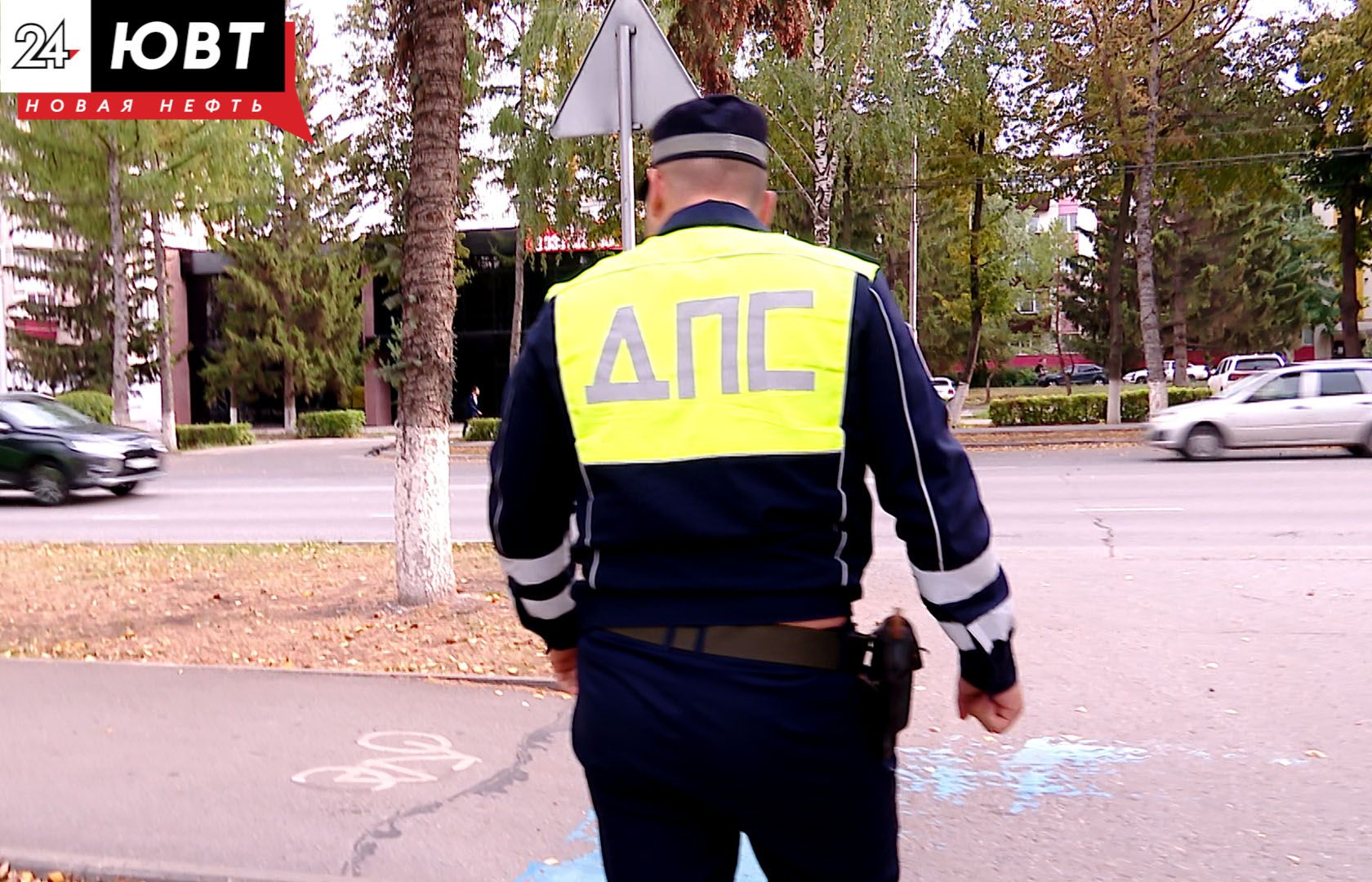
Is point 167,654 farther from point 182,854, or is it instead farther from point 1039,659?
→ point 1039,659

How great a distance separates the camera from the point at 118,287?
88.5 feet

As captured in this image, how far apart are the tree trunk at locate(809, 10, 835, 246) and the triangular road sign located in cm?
1623

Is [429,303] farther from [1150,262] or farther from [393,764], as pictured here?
[1150,262]

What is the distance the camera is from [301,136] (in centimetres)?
3203

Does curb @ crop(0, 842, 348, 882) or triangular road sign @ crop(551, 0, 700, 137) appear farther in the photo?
triangular road sign @ crop(551, 0, 700, 137)

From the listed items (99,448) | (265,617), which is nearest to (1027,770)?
(265,617)

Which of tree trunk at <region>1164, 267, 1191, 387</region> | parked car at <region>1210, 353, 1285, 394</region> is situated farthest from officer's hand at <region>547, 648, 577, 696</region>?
tree trunk at <region>1164, 267, 1191, 387</region>

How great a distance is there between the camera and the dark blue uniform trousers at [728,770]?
1.85m

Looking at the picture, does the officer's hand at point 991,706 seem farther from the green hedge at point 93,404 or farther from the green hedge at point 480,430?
the green hedge at point 93,404

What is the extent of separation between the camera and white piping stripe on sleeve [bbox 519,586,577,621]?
226cm

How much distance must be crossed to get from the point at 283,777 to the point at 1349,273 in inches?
1138

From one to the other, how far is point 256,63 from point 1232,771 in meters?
15.3

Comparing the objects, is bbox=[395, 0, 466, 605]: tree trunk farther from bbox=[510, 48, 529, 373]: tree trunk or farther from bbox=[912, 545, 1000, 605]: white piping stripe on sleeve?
bbox=[510, 48, 529, 373]: tree trunk

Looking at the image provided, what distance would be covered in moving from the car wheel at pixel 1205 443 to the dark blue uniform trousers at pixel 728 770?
17.8 m
